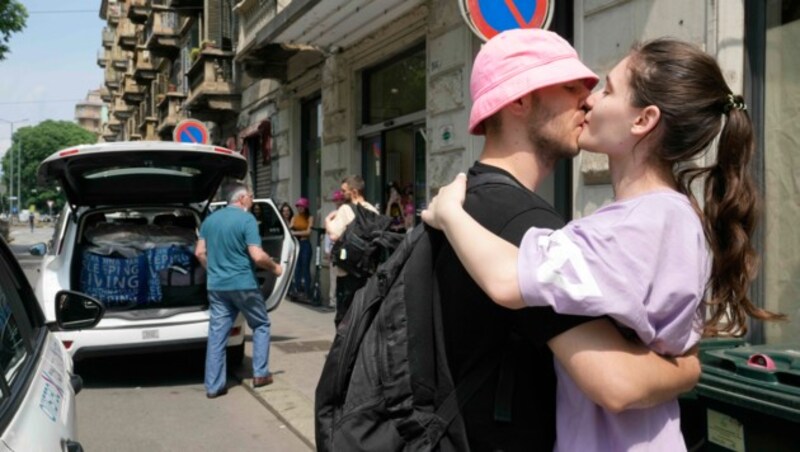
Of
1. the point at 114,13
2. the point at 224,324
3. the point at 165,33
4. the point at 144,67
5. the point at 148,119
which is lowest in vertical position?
the point at 224,324

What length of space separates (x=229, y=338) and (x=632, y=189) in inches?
249

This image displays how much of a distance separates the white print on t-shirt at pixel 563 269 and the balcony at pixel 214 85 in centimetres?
1799

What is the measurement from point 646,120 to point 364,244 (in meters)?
5.54

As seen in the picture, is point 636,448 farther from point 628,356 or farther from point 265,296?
point 265,296

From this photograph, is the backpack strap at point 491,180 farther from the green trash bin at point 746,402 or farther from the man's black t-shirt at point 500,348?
the green trash bin at point 746,402

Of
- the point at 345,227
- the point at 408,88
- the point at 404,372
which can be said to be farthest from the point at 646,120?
the point at 408,88

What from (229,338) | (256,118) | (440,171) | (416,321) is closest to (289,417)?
(229,338)

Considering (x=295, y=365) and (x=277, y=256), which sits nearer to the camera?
(x=295, y=365)

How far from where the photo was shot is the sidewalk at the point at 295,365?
237 inches

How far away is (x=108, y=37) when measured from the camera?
6775 cm

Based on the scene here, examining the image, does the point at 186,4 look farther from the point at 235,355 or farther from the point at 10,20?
the point at 235,355

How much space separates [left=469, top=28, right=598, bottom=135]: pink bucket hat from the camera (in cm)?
150

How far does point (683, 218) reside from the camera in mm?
1383

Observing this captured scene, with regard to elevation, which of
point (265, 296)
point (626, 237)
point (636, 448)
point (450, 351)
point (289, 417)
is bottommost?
point (289, 417)
